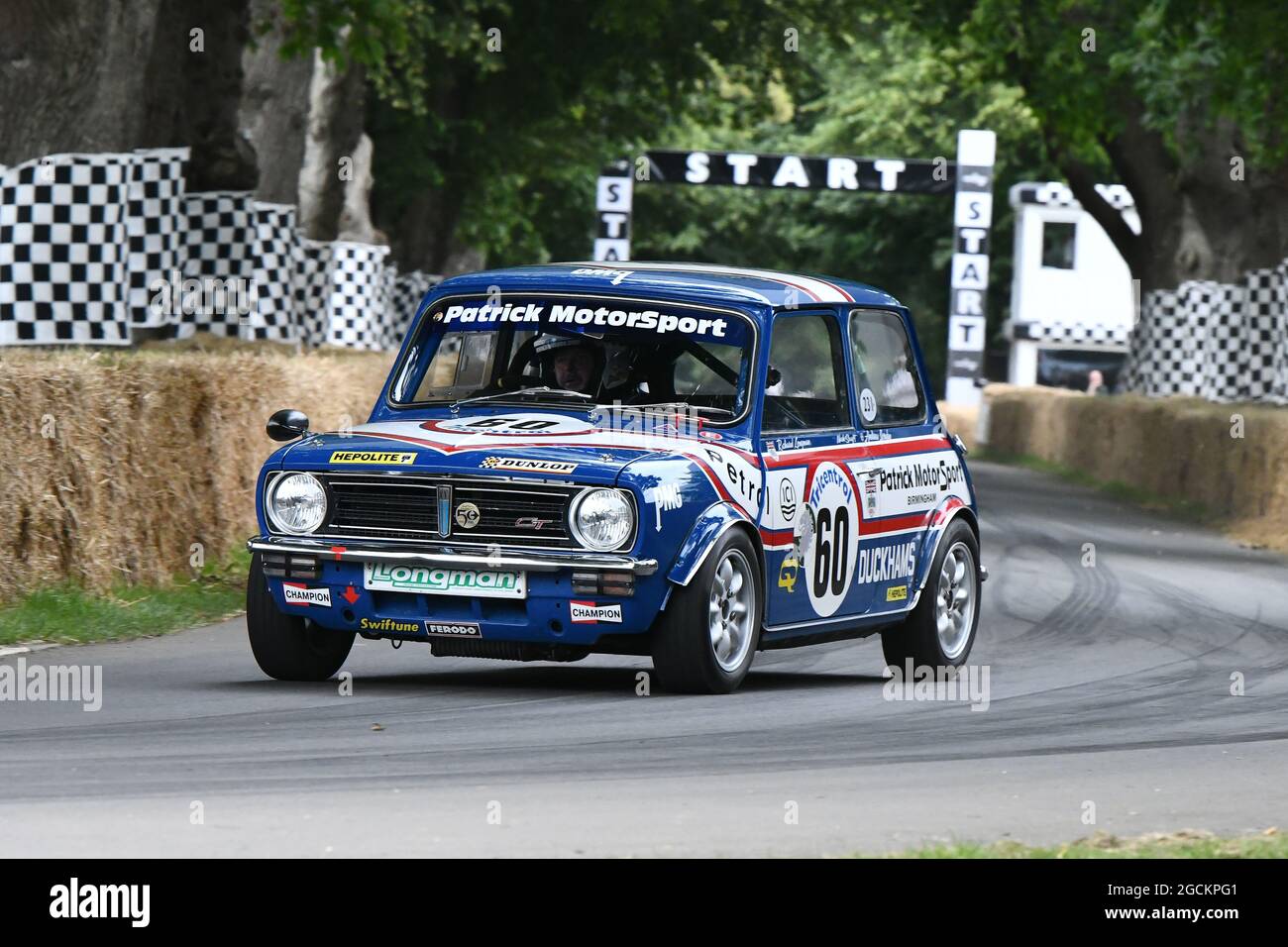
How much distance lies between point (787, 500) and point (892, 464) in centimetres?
118

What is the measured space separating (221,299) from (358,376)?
4607 mm

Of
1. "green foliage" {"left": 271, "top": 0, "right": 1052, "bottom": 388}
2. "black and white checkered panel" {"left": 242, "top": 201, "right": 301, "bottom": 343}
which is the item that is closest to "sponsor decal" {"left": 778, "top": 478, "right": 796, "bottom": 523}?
"green foliage" {"left": 271, "top": 0, "right": 1052, "bottom": 388}

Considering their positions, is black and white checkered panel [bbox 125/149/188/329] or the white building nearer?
black and white checkered panel [bbox 125/149/188/329]

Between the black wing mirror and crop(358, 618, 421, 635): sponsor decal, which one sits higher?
the black wing mirror

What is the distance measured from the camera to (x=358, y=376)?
18859 mm

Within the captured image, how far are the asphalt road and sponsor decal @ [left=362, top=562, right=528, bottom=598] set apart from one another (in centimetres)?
47

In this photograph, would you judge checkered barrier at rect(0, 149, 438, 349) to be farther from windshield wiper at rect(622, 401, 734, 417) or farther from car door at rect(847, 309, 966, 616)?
windshield wiper at rect(622, 401, 734, 417)

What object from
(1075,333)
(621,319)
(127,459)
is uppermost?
(621,319)

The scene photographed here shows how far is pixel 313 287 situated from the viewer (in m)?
32.4

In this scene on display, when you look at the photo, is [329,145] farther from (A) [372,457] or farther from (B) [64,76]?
(A) [372,457]

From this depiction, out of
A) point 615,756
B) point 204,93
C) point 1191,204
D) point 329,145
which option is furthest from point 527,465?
point 1191,204

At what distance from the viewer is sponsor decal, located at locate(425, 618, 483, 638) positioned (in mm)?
10133
